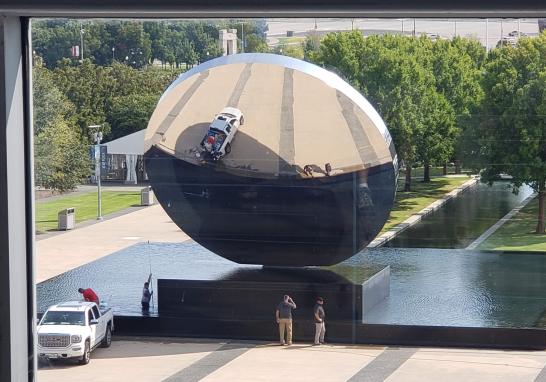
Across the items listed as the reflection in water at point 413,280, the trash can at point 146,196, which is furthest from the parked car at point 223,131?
the reflection in water at point 413,280

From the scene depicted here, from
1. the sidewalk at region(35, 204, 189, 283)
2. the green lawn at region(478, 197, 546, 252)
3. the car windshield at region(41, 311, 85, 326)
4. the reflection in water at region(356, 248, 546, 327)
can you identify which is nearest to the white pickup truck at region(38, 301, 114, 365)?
the car windshield at region(41, 311, 85, 326)

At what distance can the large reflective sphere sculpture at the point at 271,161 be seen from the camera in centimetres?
205

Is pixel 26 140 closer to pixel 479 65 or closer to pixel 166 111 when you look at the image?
pixel 166 111

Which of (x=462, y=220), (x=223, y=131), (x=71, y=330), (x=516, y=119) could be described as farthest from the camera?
(x=223, y=131)

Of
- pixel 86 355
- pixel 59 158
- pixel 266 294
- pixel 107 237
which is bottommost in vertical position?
pixel 86 355

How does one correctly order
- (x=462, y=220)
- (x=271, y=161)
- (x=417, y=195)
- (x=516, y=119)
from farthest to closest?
(x=271, y=161) → (x=417, y=195) → (x=462, y=220) → (x=516, y=119)

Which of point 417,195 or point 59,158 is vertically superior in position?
point 59,158

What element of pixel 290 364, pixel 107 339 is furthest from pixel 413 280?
pixel 107 339

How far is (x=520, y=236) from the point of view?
1692mm

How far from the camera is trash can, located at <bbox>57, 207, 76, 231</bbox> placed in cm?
183

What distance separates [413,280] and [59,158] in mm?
969

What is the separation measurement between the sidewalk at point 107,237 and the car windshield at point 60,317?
0.33ft

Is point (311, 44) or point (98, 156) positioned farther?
point (98, 156)

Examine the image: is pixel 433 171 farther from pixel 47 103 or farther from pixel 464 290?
pixel 47 103
